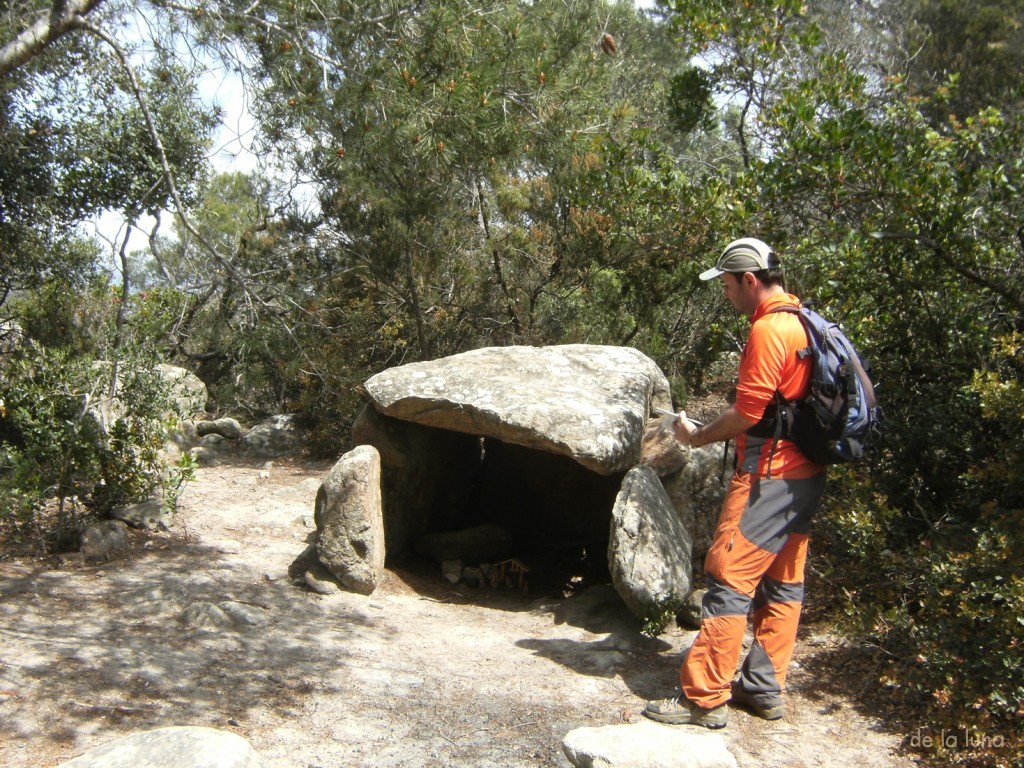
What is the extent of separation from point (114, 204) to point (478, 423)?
13.9 feet

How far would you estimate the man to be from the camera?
361 centimetres

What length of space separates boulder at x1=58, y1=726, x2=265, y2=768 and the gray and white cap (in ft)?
8.40

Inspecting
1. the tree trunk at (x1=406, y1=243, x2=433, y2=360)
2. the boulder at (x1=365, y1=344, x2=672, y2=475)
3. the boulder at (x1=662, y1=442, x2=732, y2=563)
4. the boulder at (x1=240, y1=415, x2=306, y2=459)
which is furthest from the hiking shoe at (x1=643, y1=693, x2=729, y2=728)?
the boulder at (x1=240, y1=415, x2=306, y2=459)

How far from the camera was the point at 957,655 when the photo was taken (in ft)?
12.3

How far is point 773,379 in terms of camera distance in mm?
3590

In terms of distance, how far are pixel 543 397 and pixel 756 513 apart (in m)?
2.12

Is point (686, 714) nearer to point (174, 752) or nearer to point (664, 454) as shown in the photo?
point (174, 752)

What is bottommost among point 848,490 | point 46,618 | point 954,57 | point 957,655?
point 46,618

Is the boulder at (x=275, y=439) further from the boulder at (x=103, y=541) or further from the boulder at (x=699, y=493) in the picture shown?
the boulder at (x=699, y=493)

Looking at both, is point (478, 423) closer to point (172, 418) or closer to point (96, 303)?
point (172, 418)

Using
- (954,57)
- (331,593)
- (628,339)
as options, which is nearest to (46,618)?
(331,593)

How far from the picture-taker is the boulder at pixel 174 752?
112 inches

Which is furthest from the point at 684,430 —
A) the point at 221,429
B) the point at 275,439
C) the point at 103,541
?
the point at 221,429

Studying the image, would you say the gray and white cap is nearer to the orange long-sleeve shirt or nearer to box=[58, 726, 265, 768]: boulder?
the orange long-sleeve shirt
